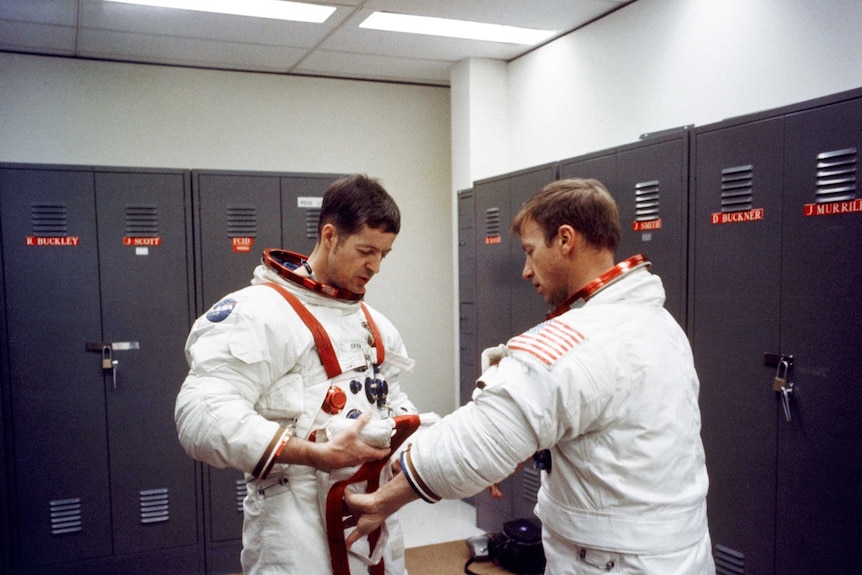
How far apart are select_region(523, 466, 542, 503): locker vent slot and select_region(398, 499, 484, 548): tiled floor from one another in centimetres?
65

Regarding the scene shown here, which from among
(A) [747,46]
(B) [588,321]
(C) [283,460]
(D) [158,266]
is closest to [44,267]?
(D) [158,266]

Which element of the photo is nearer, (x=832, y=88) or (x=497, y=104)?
(x=832, y=88)

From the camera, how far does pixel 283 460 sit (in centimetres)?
143

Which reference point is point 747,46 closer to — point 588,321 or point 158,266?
point 588,321

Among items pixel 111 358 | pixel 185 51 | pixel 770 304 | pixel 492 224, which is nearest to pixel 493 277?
pixel 492 224

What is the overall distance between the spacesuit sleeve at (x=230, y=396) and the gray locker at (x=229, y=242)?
Answer: 1930 millimetres

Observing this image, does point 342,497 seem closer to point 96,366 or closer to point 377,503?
point 377,503

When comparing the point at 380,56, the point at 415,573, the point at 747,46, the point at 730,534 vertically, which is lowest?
the point at 415,573

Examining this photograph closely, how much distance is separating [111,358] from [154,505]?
30.9 inches

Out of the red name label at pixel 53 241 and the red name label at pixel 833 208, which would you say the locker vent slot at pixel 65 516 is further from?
the red name label at pixel 833 208

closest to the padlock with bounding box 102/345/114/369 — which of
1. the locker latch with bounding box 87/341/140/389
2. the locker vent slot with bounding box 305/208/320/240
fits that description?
the locker latch with bounding box 87/341/140/389

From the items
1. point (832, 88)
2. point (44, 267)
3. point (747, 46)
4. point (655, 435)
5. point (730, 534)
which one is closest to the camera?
point (655, 435)

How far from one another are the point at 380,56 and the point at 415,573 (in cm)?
320

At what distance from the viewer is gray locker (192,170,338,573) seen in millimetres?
3355
